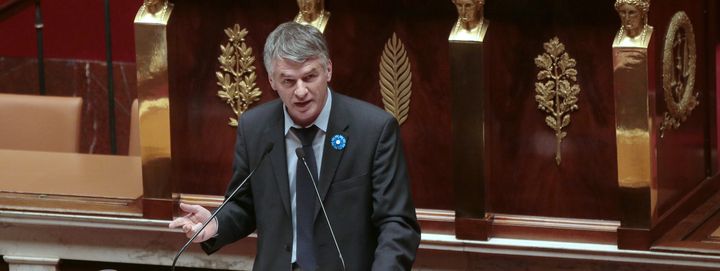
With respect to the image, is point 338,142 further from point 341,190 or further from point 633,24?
point 633,24

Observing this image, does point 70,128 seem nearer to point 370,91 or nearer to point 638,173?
point 370,91

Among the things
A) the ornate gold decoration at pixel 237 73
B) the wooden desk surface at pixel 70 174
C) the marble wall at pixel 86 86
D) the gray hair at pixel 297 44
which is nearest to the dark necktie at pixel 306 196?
the gray hair at pixel 297 44

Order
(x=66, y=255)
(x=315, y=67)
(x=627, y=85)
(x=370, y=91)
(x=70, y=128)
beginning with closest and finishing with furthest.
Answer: (x=315, y=67) → (x=627, y=85) → (x=370, y=91) → (x=66, y=255) → (x=70, y=128)

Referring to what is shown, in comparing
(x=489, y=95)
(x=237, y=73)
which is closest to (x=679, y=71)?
(x=489, y=95)

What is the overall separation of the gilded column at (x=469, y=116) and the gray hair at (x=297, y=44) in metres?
0.93

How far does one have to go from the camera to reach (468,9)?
4605mm

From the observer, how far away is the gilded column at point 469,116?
4.62 meters

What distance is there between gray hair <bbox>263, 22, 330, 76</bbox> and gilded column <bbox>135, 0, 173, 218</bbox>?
1238 millimetres

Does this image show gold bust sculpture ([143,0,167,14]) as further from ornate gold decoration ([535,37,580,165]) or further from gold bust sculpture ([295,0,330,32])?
ornate gold decoration ([535,37,580,165])

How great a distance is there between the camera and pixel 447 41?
188 inches

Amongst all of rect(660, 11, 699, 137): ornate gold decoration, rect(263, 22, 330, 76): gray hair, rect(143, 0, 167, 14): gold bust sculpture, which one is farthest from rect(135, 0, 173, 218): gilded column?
rect(660, 11, 699, 137): ornate gold decoration

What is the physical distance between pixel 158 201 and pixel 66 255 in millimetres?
354

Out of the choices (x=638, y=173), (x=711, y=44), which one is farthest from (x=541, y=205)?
(x=711, y=44)

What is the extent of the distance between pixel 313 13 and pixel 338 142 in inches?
38.1
